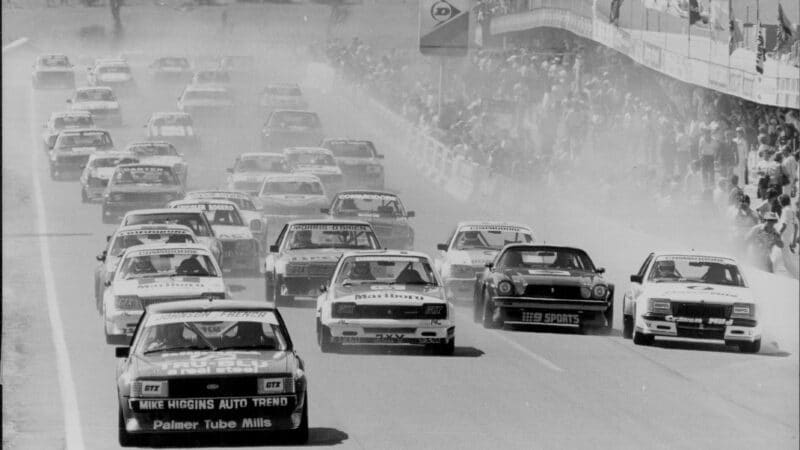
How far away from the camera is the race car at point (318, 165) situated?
48156 mm

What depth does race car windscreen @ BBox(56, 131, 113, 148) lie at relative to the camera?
52.1 metres

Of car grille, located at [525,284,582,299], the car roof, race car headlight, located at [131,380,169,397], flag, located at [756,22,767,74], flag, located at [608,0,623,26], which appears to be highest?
flag, located at [608,0,623,26]

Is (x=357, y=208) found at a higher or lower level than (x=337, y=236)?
lower

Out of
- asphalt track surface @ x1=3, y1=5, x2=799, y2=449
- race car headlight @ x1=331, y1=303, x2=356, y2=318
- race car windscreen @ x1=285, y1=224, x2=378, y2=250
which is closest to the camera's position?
asphalt track surface @ x1=3, y1=5, x2=799, y2=449

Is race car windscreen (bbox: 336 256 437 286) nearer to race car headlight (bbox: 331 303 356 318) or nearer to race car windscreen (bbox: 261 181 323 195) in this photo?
race car headlight (bbox: 331 303 356 318)

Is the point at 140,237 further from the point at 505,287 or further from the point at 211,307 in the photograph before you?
the point at 211,307

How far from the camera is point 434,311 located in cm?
2122

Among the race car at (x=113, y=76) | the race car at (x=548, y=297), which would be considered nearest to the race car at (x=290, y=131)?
the race car at (x=113, y=76)

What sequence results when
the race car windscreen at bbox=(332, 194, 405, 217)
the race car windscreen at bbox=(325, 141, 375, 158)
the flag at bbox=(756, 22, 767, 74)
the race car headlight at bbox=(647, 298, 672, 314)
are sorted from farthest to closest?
1. the race car windscreen at bbox=(325, 141, 375, 158)
2. the race car windscreen at bbox=(332, 194, 405, 217)
3. the flag at bbox=(756, 22, 767, 74)
4. the race car headlight at bbox=(647, 298, 672, 314)

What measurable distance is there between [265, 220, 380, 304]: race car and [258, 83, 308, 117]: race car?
162ft

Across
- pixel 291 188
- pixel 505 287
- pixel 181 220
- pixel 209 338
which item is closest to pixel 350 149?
pixel 291 188

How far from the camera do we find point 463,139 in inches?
2056

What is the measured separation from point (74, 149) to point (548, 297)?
30074 millimetres

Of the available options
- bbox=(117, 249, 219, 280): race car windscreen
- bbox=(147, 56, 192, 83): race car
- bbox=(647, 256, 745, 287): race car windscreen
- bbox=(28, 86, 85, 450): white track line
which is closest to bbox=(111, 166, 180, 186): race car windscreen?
bbox=(28, 86, 85, 450): white track line
